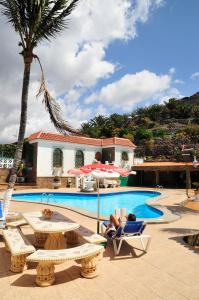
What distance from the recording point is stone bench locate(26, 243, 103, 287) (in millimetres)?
4348

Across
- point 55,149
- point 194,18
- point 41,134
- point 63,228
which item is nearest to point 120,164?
point 55,149

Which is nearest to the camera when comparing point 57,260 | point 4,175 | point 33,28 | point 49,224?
point 57,260

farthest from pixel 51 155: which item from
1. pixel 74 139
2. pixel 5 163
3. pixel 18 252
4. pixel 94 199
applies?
pixel 18 252

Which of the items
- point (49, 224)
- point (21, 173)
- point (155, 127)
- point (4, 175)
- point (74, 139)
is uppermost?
point (155, 127)

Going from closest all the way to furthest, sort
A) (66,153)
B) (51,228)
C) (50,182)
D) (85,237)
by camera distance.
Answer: (51,228) < (85,237) < (50,182) < (66,153)

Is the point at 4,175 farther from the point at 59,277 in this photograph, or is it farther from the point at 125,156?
the point at 59,277

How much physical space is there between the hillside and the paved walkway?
25138mm

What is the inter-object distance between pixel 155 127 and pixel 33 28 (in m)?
44.4

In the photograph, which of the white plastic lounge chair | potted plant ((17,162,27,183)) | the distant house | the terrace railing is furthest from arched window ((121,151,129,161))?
the white plastic lounge chair

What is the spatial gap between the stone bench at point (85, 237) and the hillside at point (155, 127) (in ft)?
81.9

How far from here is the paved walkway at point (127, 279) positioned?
4.14 metres

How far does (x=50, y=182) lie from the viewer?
23.8 m

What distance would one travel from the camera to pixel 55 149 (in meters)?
24.5

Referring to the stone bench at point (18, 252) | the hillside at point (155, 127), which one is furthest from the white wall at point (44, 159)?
A: the stone bench at point (18, 252)
